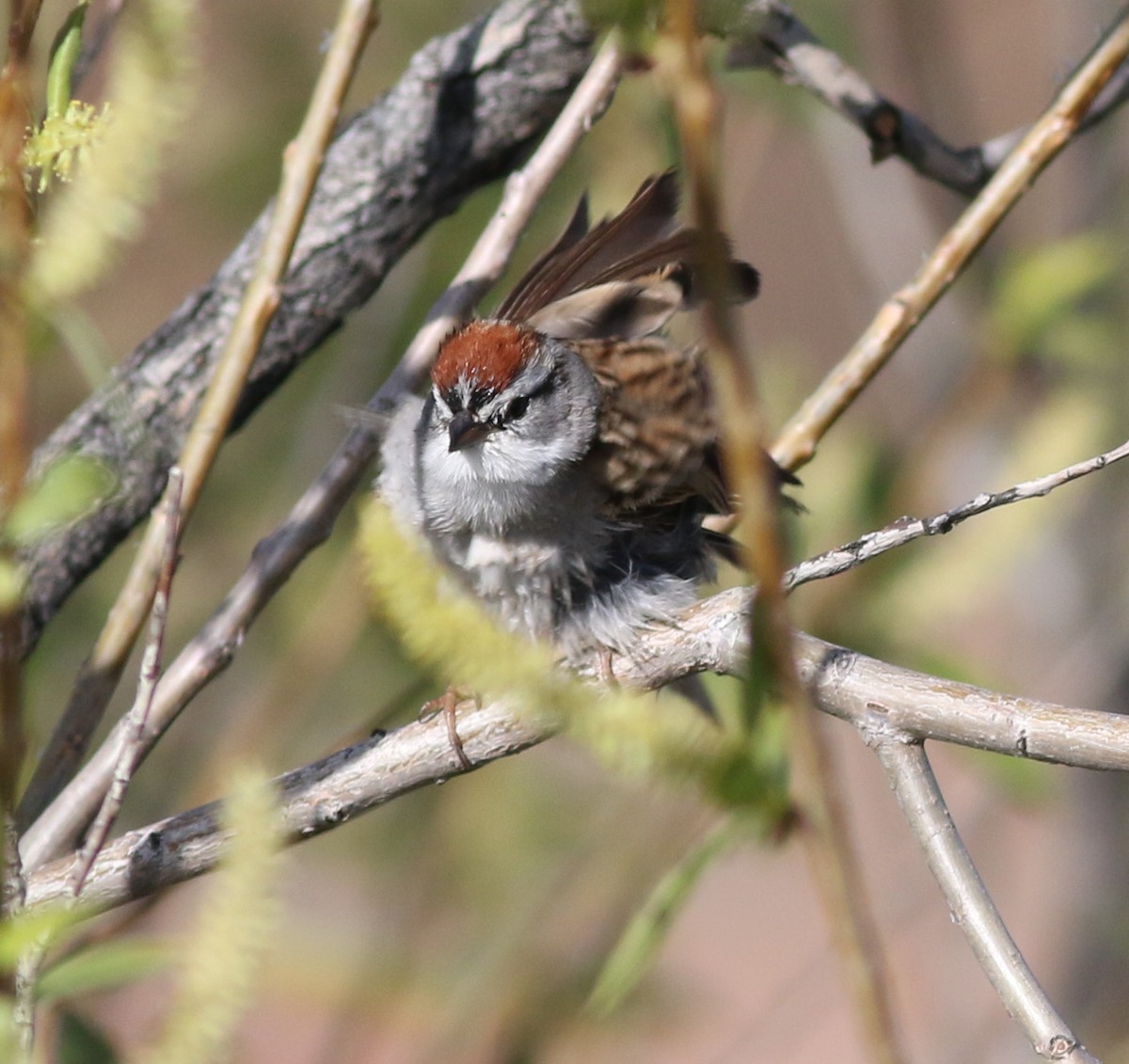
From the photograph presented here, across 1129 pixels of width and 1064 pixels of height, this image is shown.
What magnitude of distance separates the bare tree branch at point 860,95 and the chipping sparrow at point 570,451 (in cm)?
30

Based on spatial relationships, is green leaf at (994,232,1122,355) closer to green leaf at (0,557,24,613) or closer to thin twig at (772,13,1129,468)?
thin twig at (772,13,1129,468)

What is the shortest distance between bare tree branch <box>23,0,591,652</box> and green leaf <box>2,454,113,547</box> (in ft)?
3.83

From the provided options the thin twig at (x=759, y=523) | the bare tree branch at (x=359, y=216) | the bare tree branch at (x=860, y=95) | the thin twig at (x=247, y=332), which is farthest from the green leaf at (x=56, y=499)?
the bare tree branch at (x=860, y=95)

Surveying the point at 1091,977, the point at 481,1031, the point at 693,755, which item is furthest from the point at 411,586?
the point at 1091,977

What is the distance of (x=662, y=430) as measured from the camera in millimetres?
2533

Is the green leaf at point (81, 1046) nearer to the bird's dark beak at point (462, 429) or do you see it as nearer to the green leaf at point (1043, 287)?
the bird's dark beak at point (462, 429)

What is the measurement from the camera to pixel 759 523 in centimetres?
67

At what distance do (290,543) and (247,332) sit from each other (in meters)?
0.33

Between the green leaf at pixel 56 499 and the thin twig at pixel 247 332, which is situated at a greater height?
the green leaf at pixel 56 499

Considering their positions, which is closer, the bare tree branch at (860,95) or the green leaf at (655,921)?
the green leaf at (655,921)

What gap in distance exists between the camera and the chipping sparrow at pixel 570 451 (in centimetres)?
232

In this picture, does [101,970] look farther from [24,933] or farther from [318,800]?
[24,933]

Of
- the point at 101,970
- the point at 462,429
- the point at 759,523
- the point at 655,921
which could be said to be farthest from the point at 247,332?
the point at 759,523

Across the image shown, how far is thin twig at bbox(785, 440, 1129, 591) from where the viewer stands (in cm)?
107
